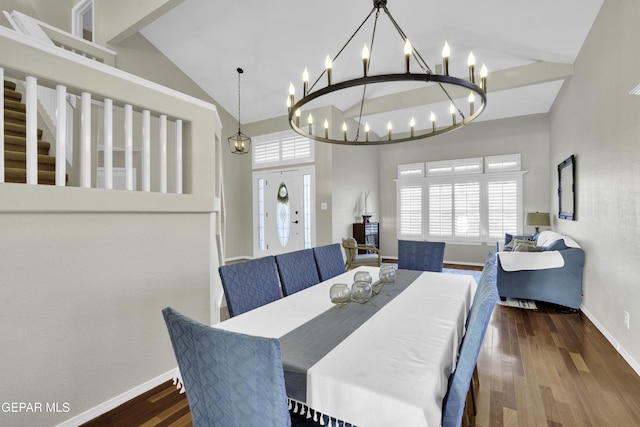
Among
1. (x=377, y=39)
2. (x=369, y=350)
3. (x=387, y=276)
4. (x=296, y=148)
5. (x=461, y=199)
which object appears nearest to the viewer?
(x=369, y=350)

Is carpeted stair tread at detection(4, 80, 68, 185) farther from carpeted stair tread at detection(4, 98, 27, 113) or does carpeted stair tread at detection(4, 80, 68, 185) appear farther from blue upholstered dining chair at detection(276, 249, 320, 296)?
blue upholstered dining chair at detection(276, 249, 320, 296)

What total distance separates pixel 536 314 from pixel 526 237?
2.20 meters

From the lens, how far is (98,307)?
1903 millimetres

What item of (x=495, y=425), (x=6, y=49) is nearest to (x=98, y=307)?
(x=6, y=49)

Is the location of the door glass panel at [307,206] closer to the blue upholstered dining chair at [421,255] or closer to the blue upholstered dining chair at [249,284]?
the blue upholstered dining chair at [421,255]

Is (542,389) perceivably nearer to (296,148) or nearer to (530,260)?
(530,260)

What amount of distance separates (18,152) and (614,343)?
5.29 meters

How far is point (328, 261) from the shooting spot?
2.76 m

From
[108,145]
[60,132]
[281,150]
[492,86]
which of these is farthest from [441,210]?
[60,132]

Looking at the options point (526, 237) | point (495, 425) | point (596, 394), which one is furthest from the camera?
point (526, 237)

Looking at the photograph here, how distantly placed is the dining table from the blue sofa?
7.42 ft

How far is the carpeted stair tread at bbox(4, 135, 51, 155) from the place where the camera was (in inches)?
98.6

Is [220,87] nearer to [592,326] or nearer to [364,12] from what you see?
[364,12]

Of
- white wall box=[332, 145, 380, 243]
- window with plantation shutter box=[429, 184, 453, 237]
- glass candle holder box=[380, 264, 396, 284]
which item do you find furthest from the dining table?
window with plantation shutter box=[429, 184, 453, 237]
